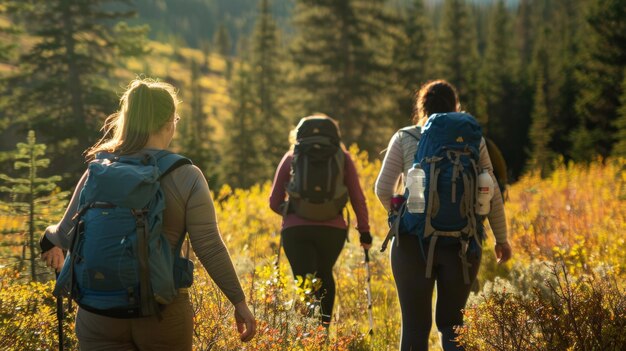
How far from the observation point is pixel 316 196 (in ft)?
16.2

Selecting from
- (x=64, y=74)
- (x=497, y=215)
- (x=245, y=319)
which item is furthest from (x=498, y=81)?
(x=245, y=319)

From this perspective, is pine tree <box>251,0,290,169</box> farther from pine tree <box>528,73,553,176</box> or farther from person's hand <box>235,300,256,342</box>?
person's hand <box>235,300,256,342</box>

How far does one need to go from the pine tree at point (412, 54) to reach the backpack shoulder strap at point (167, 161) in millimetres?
36260

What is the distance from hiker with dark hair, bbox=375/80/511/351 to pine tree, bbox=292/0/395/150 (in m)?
22.9

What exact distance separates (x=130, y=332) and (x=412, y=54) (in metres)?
41.3

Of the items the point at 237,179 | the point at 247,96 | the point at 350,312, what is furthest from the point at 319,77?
the point at 350,312

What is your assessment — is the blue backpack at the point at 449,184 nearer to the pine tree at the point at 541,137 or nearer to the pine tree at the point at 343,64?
the pine tree at the point at 343,64

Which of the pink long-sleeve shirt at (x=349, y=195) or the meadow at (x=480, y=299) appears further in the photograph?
the pink long-sleeve shirt at (x=349, y=195)

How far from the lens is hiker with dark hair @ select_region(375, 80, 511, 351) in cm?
357

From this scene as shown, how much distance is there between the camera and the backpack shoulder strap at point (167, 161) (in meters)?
2.56

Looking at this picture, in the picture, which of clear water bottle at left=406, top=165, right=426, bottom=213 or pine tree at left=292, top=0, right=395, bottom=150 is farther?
pine tree at left=292, top=0, right=395, bottom=150

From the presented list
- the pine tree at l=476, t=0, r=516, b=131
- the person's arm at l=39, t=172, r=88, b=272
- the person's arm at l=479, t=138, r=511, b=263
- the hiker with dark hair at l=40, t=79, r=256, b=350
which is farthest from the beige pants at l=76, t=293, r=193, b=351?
the pine tree at l=476, t=0, r=516, b=131

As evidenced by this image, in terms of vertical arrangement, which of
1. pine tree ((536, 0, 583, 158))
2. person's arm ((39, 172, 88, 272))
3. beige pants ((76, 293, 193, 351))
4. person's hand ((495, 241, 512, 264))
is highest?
pine tree ((536, 0, 583, 158))

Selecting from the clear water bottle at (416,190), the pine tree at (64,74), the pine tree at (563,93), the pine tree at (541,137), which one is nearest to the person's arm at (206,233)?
the clear water bottle at (416,190)
